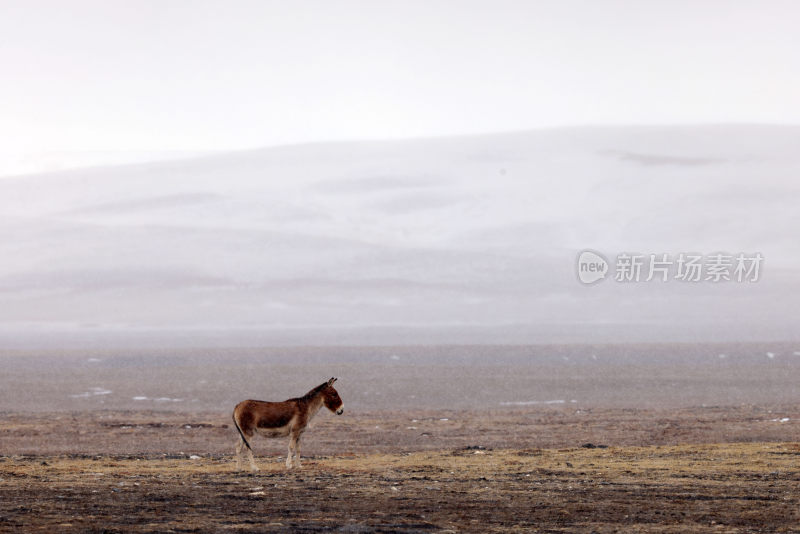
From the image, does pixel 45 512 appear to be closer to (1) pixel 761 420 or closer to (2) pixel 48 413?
(1) pixel 761 420

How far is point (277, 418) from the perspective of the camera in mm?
19125

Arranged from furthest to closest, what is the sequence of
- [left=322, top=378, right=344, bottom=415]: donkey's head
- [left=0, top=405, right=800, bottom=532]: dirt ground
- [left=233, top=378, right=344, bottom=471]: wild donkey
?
1. [left=322, top=378, right=344, bottom=415]: donkey's head
2. [left=233, top=378, right=344, bottom=471]: wild donkey
3. [left=0, top=405, right=800, bottom=532]: dirt ground

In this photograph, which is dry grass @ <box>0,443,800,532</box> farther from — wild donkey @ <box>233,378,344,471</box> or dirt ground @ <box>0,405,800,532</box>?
wild donkey @ <box>233,378,344,471</box>

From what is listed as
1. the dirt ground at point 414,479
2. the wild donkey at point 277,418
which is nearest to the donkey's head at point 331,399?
the wild donkey at point 277,418

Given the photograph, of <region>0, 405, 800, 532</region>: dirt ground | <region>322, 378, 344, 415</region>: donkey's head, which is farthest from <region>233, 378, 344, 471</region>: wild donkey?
<region>0, 405, 800, 532</region>: dirt ground

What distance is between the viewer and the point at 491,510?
44.7ft

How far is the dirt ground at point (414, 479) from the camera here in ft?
41.7

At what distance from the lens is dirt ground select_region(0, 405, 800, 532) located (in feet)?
41.7

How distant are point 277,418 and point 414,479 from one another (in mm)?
3143

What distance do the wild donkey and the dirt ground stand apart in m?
0.48

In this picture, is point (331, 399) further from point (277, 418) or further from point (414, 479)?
point (414, 479)

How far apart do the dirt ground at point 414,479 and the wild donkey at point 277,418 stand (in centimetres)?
48

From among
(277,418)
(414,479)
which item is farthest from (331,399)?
(414,479)

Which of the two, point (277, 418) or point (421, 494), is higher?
point (277, 418)
